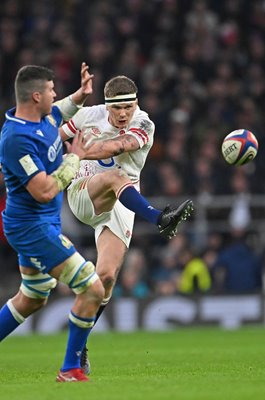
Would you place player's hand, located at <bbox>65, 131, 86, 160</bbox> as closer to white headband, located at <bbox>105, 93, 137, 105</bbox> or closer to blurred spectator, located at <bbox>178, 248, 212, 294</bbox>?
white headband, located at <bbox>105, 93, 137, 105</bbox>

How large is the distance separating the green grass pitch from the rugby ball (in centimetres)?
184

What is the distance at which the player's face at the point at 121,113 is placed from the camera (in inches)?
387

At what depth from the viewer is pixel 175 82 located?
19.5 m

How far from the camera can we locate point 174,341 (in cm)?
1378

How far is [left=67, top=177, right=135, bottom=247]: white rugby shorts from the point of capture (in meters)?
10.1

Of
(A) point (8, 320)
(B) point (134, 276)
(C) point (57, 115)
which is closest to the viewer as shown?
(C) point (57, 115)

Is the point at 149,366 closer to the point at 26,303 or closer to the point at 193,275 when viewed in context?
the point at 26,303

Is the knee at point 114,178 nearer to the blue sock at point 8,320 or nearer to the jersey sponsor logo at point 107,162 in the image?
the jersey sponsor logo at point 107,162

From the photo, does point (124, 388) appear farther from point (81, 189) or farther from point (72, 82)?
point (72, 82)

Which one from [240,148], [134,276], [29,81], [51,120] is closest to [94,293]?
[51,120]

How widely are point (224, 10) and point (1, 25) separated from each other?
420 cm

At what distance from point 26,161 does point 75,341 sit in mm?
1371

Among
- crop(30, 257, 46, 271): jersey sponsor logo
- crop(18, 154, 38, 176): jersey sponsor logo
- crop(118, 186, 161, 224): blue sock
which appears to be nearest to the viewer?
crop(18, 154, 38, 176): jersey sponsor logo

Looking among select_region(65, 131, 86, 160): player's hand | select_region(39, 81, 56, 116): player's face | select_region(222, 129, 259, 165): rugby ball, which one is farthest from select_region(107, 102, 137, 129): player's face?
select_region(39, 81, 56, 116): player's face
